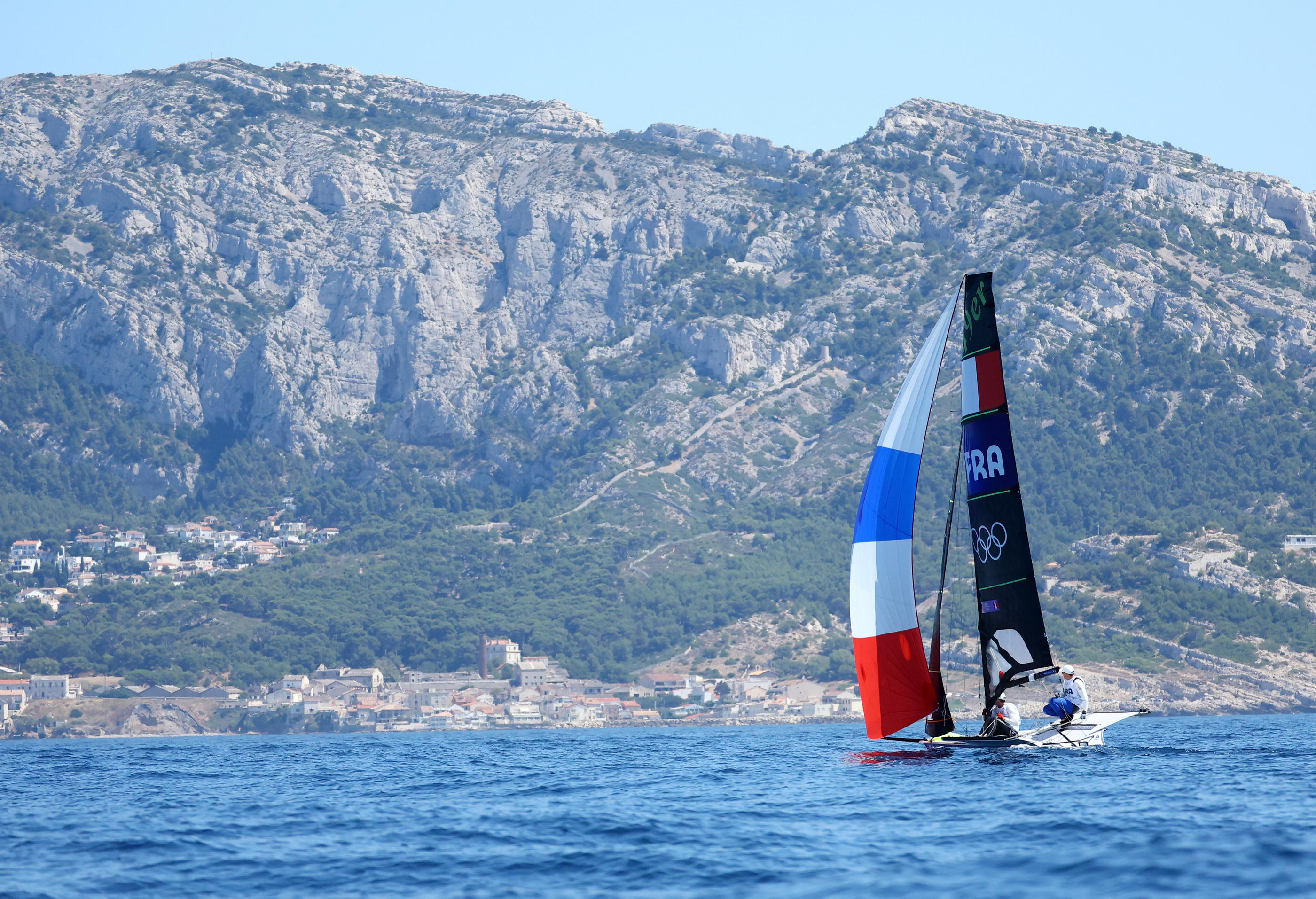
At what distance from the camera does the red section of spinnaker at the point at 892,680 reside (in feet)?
116

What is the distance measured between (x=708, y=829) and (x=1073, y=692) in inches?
526

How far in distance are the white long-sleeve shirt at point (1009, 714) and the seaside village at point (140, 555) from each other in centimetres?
15967

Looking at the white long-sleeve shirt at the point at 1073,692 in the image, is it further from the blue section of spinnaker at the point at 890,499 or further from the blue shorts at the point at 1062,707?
the blue section of spinnaker at the point at 890,499

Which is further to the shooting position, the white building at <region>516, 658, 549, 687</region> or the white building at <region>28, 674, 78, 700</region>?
the white building at <region>516, 658, 549, 687</region>

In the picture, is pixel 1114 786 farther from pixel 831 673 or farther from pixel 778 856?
pixel 831 673

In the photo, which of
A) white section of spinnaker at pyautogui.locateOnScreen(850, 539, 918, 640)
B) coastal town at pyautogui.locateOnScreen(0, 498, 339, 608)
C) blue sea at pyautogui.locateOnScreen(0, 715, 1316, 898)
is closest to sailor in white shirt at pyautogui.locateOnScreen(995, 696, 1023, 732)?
blue sea at pyautogui.locateOnScreen(0, 715, 1316, 898)

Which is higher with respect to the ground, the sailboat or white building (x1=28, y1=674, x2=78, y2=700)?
the sailboat

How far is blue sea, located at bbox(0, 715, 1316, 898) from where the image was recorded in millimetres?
21969

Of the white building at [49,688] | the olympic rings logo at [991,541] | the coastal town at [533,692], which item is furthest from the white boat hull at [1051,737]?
the white building at [49,688]

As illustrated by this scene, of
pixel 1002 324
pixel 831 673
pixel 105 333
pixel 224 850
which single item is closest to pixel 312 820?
pixel 224 850

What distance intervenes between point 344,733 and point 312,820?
10908 cm

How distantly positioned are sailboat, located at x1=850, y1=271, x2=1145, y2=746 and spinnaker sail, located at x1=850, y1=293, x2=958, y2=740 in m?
0.02

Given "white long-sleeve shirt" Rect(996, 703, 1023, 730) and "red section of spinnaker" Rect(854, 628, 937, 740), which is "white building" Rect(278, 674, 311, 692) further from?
"white long-sleeve shirt" Rect(996, 703, 1023, 730)

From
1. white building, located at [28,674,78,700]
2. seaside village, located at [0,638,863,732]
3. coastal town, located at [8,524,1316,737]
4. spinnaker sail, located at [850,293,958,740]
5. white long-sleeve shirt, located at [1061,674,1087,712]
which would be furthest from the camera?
white building, located at [28,674,78,700]
